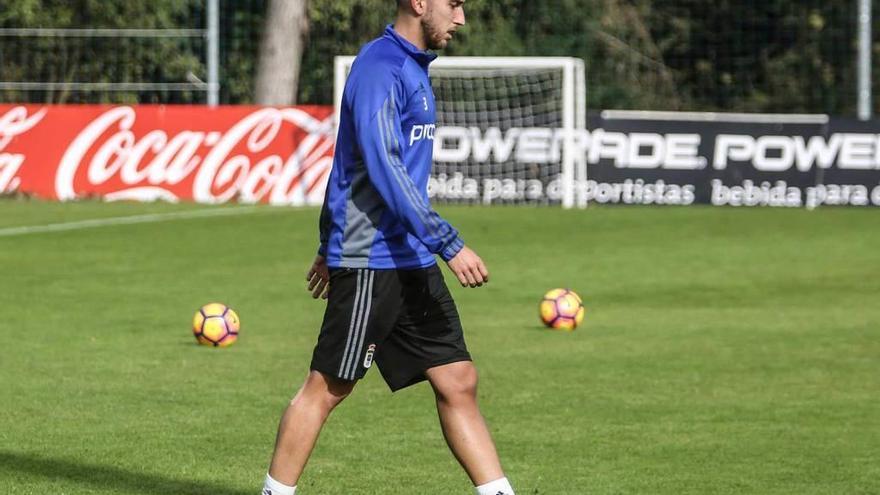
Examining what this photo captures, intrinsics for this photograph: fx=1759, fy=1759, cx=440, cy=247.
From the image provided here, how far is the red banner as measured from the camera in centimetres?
2527

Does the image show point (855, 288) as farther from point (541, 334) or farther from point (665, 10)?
point (665, 10)

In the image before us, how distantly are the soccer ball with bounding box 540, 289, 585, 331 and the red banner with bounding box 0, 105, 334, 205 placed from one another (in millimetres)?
13072

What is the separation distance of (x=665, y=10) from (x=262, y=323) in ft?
76.4

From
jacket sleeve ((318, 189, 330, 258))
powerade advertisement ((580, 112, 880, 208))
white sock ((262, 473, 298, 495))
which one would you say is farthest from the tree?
white sock ((262, 473, 298, 495))

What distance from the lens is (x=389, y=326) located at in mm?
5895

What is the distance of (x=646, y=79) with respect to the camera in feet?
112

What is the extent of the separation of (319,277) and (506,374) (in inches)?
162

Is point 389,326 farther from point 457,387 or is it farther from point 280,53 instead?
point 280,53

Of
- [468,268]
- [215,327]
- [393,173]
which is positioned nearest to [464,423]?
[468,268]

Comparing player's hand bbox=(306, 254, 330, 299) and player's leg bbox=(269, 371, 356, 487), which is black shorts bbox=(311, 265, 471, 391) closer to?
player's leg bbox=(269, 371, 356, 487)

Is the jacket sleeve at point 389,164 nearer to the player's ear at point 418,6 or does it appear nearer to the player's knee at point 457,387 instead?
the player's ear at point 418,6

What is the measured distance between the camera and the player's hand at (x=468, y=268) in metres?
5.64

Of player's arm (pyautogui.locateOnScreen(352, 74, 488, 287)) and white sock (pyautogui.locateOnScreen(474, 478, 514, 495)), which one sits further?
white sock (pyautogui.locateOnScreen(474, 478, 514, 495))

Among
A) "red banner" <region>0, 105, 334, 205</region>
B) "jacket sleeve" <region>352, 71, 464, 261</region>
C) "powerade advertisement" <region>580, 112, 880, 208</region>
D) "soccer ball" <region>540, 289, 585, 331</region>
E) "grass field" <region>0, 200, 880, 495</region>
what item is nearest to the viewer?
"jacket sleeve" <region>352, 71, 464, 261</region>
